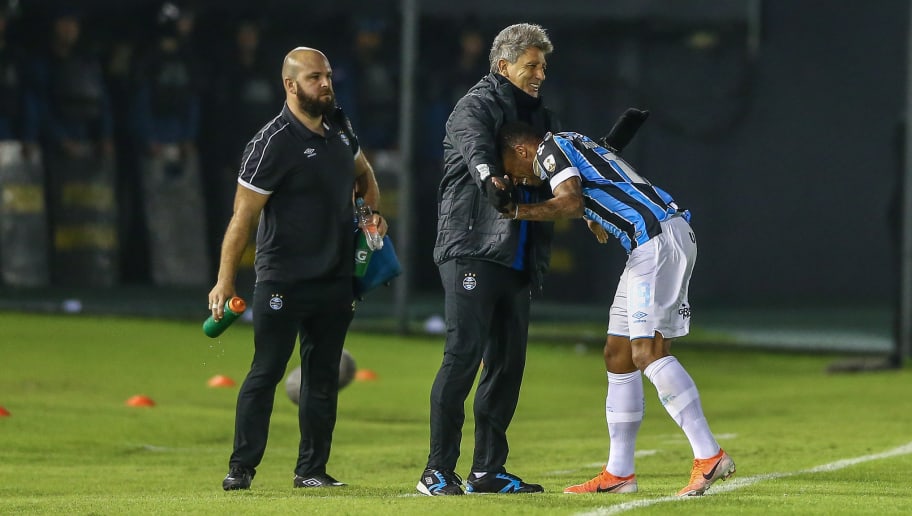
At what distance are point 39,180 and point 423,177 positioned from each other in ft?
12.4

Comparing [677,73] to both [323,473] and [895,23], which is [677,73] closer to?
[895,23]

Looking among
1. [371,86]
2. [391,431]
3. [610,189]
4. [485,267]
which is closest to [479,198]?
[485,267]

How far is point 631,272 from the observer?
20.6ft

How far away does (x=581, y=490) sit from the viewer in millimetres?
6492

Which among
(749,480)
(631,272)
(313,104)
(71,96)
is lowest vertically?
(749,480)

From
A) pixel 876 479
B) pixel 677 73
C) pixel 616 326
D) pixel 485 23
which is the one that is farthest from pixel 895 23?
pixel 616 326

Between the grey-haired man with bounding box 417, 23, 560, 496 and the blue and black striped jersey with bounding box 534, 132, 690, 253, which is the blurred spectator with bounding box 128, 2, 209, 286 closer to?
the grey-haired man with bounding box 417, 23, 560, 496

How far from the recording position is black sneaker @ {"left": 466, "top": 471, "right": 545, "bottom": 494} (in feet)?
21.6

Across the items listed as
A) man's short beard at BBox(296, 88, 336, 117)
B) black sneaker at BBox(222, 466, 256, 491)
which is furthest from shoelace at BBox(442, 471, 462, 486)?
man's short beard at BBox(296, 88, 336, 117)

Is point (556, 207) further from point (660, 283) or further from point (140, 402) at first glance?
point (140, 402)

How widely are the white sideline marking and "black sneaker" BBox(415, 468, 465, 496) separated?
754 mm

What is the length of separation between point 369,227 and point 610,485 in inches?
59.4

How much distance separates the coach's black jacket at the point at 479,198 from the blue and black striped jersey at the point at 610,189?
238 millimetres

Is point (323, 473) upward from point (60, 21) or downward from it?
downward
